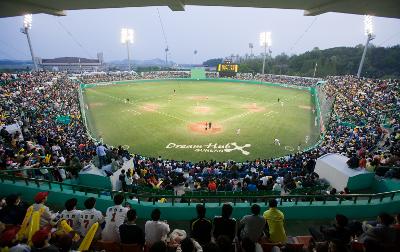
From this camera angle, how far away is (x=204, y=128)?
31203 millimetres

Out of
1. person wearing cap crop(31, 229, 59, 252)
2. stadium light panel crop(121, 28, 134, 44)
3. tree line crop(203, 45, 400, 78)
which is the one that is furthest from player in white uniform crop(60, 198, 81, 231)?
tree line crop(203, 45, 400, 78)

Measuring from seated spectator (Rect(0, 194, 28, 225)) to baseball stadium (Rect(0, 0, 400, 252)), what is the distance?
1.0 inches

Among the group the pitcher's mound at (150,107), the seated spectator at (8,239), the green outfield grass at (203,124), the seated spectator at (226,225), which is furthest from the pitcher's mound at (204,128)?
the seated spectator at (8,239)

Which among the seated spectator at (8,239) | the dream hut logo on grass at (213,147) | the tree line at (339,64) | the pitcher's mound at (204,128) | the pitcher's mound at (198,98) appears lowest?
the dream hut logo on grass at (213,147)

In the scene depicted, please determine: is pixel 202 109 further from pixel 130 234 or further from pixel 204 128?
pixel 130 234

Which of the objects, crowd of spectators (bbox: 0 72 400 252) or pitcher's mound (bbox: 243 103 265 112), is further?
pitcher's mound (bbox: 243 103 265 112)

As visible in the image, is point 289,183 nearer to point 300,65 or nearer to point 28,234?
point 28,234

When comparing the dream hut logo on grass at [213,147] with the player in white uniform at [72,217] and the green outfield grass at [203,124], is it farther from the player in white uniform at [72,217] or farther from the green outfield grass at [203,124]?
the player in white uniform at [72,217]

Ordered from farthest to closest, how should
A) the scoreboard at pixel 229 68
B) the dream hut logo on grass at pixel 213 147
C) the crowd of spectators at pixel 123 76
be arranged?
the scoreboard at pixel 229 68, the crowd of spectators at pixel 123 76, the dream hut logo on grass at pixel 213 147

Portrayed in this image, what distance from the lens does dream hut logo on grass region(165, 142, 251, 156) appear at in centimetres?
2441

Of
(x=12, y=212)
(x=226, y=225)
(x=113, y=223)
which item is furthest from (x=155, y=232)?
(x=12, y=212)

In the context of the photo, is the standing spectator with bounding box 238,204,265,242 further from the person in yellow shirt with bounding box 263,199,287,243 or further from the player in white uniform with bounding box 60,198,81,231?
the player in white uniform with bounding box 60,198,81,231

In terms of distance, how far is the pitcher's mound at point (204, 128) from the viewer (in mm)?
30000

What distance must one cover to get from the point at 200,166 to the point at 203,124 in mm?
15860
